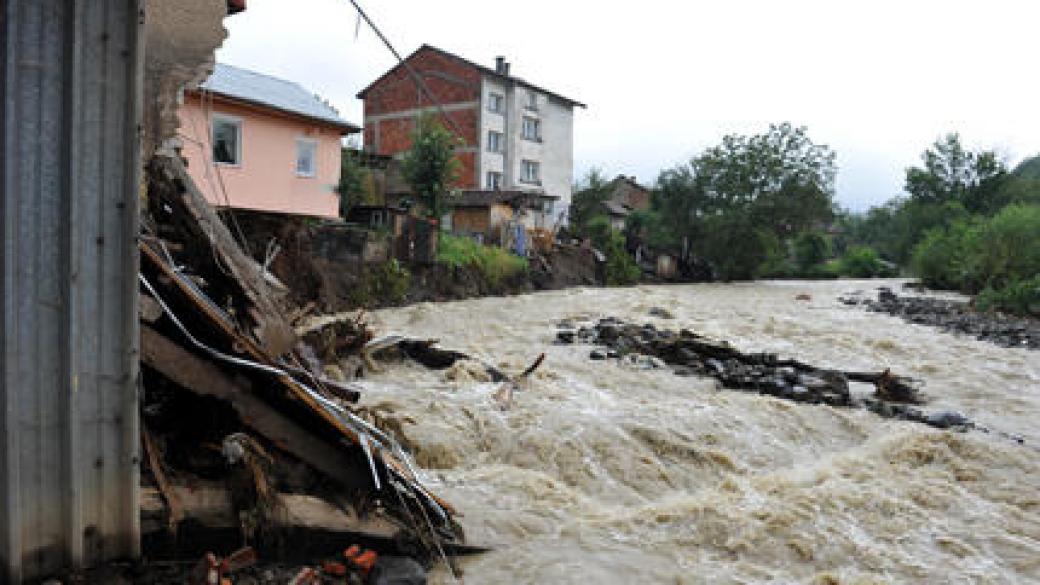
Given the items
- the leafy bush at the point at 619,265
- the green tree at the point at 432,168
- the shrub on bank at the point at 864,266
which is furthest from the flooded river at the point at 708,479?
the shrub on bank at the point at 864,266

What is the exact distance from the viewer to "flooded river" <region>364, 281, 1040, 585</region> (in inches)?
193

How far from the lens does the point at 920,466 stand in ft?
24.3

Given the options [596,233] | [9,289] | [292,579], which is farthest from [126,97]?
[596,233]

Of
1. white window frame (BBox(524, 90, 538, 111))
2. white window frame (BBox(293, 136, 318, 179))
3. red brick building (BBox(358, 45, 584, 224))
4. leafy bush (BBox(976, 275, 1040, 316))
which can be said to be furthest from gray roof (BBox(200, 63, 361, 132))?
leafy bush (BBox(976, 275, 1040, 316))

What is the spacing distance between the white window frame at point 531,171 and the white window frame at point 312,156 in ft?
70.4

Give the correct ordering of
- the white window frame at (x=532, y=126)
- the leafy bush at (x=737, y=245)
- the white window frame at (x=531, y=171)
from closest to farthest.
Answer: the leafy bush at (x=737, y=245)
the white window frame at (x=532, y=126)
the white window frame at (x=531, y=171)

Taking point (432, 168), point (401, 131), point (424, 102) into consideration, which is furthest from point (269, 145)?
point (401, 131)

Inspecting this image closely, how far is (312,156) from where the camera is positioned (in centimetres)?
1884

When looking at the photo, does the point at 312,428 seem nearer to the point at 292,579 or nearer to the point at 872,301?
the point at 292,579

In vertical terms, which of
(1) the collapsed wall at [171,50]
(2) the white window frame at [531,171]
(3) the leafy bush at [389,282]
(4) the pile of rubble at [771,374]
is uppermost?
(2) the white window frame at [531,171]

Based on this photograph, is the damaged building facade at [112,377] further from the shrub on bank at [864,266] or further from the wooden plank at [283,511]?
the shrub on bank at [864,266]

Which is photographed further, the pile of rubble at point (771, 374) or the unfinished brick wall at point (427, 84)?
the unfinished brick wall at point (427, 84)

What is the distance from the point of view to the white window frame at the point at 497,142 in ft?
123

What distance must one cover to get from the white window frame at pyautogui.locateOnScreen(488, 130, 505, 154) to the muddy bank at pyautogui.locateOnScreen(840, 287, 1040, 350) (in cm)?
1885
